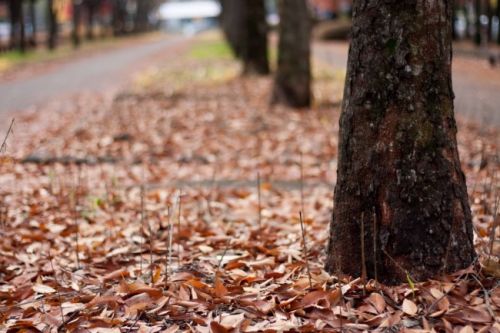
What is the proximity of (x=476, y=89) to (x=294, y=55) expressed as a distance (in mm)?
6111

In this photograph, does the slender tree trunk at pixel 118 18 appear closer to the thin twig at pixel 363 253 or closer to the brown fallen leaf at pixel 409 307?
the thin twig at pixel 363 253

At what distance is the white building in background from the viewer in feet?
383

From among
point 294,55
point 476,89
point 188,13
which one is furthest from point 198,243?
point 188,13

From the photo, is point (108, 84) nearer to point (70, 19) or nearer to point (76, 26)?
point (76, 26)

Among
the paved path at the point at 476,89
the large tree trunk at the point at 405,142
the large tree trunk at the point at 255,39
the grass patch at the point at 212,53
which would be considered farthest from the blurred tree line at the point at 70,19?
the large tree trunk at the point at 405,142

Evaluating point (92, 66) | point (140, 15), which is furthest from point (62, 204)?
point (140, 15)

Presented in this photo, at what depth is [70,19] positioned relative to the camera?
233ft

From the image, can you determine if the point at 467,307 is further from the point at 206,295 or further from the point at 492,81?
the point at 492,81

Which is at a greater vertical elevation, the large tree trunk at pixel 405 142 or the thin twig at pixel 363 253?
the large tree trunk at pixel 405 142

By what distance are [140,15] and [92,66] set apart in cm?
5754

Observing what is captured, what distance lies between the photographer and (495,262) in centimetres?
333

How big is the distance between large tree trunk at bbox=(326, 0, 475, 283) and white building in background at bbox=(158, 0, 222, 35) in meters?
113

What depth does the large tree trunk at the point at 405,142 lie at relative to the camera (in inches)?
124

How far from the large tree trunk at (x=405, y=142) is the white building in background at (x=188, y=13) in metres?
113
